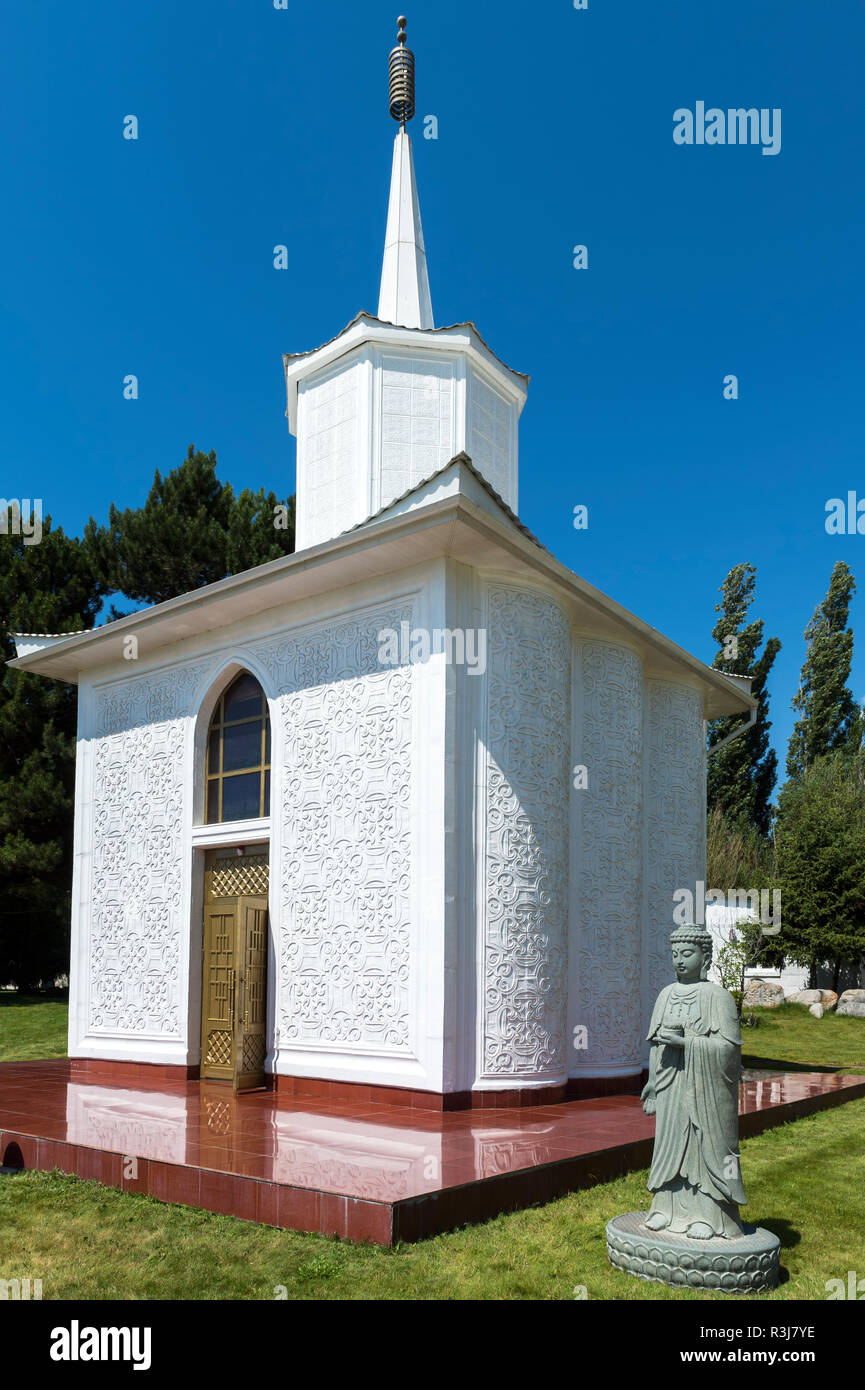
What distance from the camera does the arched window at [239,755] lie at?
1009 cm

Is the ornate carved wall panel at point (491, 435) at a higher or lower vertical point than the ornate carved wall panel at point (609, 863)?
higher

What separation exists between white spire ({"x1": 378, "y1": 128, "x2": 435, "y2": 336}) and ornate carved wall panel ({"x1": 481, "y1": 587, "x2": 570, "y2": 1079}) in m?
4.24

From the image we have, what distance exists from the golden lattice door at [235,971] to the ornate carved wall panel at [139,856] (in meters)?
0.32

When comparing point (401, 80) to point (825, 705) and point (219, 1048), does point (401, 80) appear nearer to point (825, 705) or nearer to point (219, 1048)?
point (219, 1048)

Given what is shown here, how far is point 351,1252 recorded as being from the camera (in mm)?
4953

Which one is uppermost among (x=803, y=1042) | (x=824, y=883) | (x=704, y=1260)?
(x=824, y=883)

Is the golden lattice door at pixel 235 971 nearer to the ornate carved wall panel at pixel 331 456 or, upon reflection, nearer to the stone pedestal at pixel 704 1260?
the ornate carved wall panel at pixel 331 456

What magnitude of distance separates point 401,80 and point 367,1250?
12525 mm

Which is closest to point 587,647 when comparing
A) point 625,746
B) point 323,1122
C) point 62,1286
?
point 625,746

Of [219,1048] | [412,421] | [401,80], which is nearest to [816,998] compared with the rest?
[219,1048]

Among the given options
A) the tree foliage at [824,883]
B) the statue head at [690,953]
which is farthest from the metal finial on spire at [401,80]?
the tree foliage at [824,883]

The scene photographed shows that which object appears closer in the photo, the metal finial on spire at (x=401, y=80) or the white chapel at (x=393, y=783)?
the white chapel at (x=393, y=783)

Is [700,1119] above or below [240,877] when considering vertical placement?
below

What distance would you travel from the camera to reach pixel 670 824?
36.6 feet
